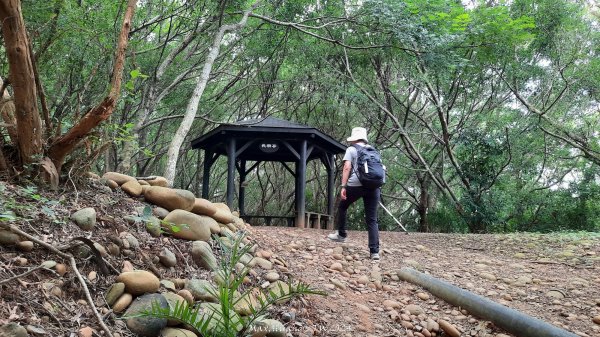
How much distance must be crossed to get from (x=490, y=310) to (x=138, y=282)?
2.89 m

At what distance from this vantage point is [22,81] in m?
2.98

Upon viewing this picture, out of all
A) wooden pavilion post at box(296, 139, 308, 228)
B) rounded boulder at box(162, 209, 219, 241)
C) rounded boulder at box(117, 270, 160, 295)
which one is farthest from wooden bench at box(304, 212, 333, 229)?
rounded boulder at box(117, 270, 160, 295)

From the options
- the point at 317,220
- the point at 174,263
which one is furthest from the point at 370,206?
the point at 317,220

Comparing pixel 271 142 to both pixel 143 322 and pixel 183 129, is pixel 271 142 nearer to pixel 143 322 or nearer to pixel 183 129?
pixel 183 129

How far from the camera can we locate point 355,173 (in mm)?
5727

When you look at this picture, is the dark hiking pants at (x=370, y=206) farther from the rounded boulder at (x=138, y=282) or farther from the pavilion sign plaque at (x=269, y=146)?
the pavilion sign plaque at (x=269, y=146)

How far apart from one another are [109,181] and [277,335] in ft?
7.69

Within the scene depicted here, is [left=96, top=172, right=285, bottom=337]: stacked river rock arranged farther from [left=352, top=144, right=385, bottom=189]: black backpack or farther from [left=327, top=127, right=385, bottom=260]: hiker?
[left=352, top=144, right=385, bottom=189]: black backpack

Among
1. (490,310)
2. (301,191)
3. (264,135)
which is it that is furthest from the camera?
(301,191)

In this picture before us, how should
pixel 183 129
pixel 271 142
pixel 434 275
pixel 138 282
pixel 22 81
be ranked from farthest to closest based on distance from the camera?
pixel 271 142 → pixel 183 129 → pixel 434 275 → pixel 22 81 → pixel 138 282

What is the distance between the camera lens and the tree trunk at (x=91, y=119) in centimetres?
321

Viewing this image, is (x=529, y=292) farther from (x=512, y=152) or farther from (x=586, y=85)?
(x=586, y=85)

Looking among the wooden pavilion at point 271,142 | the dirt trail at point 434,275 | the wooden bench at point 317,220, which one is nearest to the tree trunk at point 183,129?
the dirt trail at point 434,275

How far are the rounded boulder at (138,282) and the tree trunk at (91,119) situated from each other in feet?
4.17
